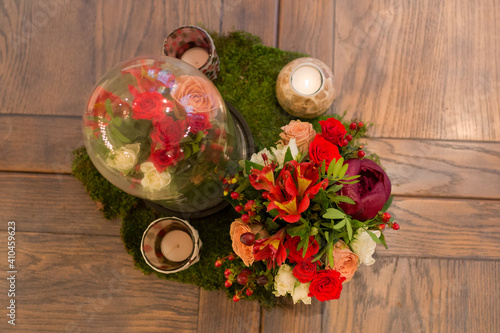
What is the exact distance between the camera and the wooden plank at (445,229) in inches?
32.4

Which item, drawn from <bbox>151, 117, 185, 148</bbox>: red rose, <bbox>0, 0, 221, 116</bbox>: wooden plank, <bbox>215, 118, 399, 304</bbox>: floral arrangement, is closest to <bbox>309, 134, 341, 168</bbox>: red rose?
<bbox>215, 118, 399, 304</bbox>: floral arrangement

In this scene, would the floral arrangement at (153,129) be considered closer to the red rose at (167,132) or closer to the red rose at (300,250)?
the red rose at (167,132)

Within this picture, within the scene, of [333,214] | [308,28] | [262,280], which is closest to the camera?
[333,214]

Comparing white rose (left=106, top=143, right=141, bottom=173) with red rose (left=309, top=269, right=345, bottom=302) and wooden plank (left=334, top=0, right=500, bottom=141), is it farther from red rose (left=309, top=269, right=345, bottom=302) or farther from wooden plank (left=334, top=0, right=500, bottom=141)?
wooden plank (left=334, top=0, right=500, bottom=141)

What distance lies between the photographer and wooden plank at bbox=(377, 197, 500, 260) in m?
0.82

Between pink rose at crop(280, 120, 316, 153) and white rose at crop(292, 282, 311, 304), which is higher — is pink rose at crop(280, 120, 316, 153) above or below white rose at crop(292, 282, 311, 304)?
above

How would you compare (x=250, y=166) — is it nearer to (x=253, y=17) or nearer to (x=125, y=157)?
(x=125, y=157)

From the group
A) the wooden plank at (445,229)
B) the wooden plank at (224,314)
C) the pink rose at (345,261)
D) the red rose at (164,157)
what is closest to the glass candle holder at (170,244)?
the wooden plank at (224,314)

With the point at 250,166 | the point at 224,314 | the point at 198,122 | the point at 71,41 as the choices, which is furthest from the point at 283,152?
the point at 71,41

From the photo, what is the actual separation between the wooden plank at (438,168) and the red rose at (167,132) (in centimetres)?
51

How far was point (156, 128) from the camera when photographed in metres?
0.53

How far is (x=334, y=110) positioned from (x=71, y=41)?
73cm

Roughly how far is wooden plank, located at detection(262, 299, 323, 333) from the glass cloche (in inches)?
15.0

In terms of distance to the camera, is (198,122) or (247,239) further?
(198,122)
